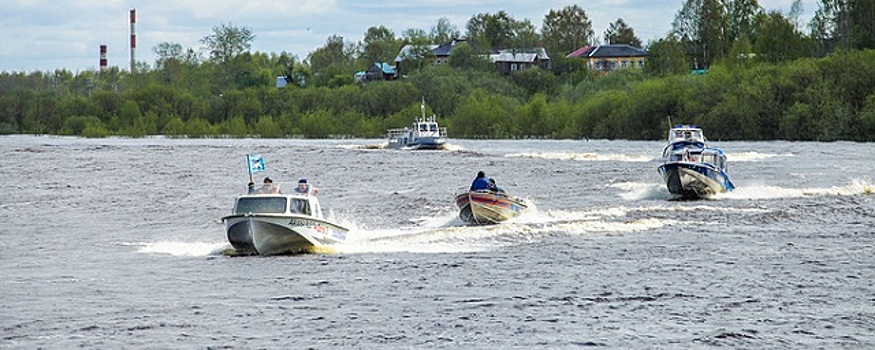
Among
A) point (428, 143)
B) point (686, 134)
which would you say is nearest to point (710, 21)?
point (428, 143)

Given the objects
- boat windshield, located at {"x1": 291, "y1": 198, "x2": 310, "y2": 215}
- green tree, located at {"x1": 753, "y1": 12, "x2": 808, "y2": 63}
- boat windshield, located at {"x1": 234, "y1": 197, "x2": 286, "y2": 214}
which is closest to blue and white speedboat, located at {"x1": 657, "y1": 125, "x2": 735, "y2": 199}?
boat windshield, located at {"x1": 291, "y1": 198, "x2": 310, "y2": 215}

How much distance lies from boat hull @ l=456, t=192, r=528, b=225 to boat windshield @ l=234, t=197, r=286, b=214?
993 centimetres

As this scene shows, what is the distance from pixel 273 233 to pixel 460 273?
6.15 m

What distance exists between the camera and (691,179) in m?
61.9

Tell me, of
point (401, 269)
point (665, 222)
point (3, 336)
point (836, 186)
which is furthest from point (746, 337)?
point (836, 186)

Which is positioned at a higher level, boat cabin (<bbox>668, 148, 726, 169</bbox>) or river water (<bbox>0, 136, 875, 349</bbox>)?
boat cabin (<bbox>668, 148, 726, 169</bbox>)

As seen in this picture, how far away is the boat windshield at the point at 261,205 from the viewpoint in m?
40.2

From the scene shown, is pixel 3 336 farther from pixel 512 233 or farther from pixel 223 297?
pixel 512 233

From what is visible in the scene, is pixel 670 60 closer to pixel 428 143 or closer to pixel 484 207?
pixel 428 143

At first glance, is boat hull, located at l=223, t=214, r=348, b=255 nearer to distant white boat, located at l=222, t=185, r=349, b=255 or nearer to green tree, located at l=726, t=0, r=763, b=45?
distant white boat, located at l=222, t=185, r=349, b=255

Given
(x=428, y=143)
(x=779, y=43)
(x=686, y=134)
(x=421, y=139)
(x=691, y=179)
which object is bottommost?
(x=428, y=143)

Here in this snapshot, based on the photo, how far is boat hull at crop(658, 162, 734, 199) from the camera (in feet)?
202

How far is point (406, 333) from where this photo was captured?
29.9 m

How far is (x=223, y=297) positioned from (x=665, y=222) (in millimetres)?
23356
